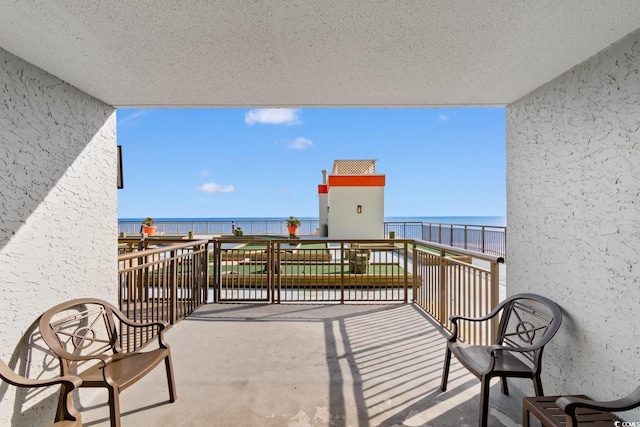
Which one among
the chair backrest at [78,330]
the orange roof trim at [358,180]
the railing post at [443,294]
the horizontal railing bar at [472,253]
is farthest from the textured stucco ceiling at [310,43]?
the orange roof trim at [358,180]

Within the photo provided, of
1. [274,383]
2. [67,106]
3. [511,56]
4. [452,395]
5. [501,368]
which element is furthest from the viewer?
[274,383]

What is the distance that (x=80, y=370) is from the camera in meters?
2.05

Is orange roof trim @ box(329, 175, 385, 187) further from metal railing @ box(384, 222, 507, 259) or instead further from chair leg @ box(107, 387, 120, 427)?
chair leg @ box(107, 387, 120, 427)

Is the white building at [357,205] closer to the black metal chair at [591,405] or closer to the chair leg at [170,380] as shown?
the chair leg at [170,380]

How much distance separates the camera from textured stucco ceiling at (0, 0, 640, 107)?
1279 mm

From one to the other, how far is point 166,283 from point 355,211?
917 centimetres

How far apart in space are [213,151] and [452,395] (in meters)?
45.7

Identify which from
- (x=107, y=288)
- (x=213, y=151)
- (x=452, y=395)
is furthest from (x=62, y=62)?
(x=213, y=151)

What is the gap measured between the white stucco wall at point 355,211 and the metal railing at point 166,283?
8.04 m

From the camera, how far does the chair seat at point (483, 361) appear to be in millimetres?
1774

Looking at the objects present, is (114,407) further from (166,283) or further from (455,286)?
(455,286)

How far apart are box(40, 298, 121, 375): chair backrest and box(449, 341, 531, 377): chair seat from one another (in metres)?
2.35

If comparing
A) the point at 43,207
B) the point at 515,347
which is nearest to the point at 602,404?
the point at 515,347

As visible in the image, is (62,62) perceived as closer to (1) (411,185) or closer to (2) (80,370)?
(2) (80,370)
